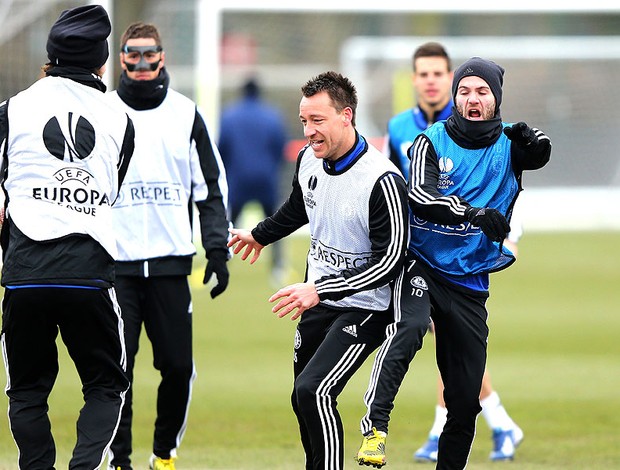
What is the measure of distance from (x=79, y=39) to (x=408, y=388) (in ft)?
19.9

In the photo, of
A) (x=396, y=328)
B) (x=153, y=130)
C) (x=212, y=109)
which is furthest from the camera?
(x=212, y=109)

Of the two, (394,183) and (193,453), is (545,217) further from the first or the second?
(394,183)

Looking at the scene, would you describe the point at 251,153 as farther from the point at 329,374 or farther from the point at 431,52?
the point at 329,374

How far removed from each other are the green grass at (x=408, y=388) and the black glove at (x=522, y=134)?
2.56 meters

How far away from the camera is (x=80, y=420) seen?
6.28 metres

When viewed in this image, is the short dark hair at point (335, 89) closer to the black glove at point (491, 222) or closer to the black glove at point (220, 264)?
the black glove at point (491, 222)

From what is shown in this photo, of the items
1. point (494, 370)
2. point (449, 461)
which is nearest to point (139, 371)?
point (494, 370)

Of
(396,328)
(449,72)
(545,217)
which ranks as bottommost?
(545,217)

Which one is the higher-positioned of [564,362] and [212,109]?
[212,109]

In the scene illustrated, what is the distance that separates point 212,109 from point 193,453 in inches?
494

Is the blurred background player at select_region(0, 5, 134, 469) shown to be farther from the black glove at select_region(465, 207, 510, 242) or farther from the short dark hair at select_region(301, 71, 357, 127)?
the black glove at select_region(465, 207, 510, 242)

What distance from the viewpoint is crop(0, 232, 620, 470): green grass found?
8688 mm

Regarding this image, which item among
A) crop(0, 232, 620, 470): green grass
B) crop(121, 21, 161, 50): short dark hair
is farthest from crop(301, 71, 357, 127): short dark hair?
crop(0, 232, 620, 470): green grass

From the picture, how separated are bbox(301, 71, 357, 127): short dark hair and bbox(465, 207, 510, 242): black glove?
2.74 ft
